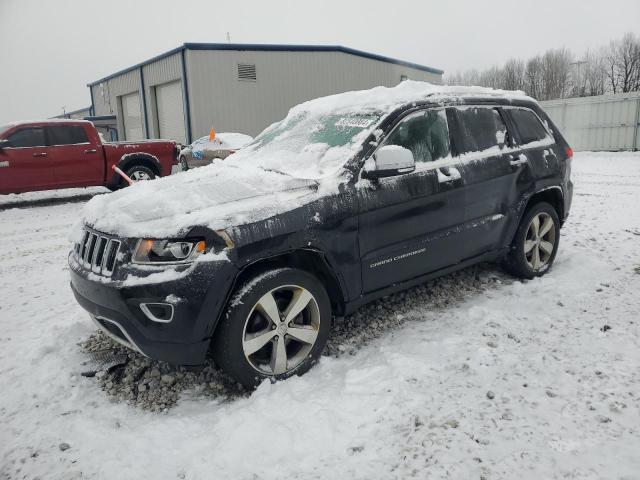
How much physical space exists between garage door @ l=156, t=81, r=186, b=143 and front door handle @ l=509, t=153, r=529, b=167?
17853 mm

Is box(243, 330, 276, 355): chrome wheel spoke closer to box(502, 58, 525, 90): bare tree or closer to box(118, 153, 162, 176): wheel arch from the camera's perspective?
box(118, 153, 162, 176): wheel arch

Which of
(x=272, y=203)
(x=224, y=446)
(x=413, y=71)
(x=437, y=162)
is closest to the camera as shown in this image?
(x=224, y=446)

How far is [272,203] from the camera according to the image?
9.85 feet

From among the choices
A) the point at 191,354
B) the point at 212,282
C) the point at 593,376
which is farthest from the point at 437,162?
the point at 191,354

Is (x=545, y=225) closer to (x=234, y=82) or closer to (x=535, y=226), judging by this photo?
(x=535, y=226)

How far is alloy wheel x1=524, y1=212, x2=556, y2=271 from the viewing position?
4.66m

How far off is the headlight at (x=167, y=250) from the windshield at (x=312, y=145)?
96cm

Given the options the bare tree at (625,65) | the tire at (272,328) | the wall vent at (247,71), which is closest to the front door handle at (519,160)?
the tire at (272,328)

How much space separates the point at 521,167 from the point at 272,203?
2.58m

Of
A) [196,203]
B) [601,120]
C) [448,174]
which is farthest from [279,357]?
[601,120]

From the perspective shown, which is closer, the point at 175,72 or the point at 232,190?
the point at 232,190

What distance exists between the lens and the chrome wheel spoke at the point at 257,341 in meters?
2.90

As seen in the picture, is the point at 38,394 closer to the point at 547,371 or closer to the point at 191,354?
the point at 191,354

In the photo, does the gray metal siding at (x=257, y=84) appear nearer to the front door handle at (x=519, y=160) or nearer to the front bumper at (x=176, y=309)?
the front door handle at (x=519, y=160)
